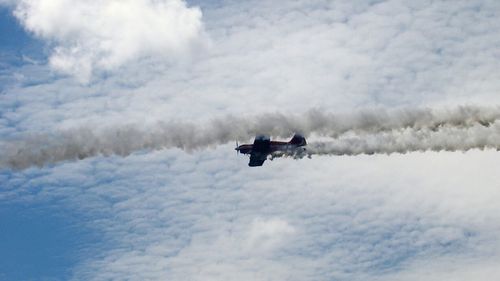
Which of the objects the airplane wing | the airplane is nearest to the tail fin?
the airplane

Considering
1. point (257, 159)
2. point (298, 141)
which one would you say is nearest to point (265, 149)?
point (257, 159)

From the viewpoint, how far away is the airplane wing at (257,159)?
94.8 metres

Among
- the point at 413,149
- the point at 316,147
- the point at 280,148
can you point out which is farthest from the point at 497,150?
the point at 280,148

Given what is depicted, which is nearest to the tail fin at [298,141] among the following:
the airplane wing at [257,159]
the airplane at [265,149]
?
the airplane at [265,149]

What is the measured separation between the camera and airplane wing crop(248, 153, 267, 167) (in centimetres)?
9475

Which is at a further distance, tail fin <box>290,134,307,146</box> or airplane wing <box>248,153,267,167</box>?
airplane wing <box>248,153,267,167</box>

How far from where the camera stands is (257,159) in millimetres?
94938

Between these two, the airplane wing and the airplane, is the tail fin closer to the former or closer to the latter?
the airplane

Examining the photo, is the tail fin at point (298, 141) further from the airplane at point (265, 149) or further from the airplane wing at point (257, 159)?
the airplane wing at point (257, 159)

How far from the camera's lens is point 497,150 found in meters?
68.7

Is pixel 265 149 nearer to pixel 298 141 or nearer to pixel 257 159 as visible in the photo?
pixel 257 159

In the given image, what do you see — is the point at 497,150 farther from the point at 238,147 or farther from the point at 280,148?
the point at 238,147

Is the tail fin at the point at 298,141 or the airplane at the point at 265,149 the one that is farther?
the airplane at the point at 265,149

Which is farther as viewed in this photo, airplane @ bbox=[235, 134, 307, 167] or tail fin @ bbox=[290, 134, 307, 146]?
airplane @ bbox=[235, 134, 307, 167]
